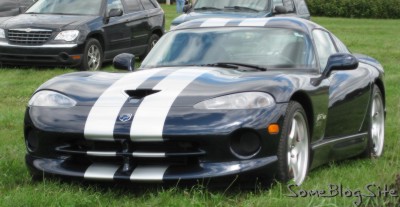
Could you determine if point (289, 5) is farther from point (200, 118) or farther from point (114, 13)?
point (200, 118)

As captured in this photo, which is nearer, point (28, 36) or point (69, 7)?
point (28, 36)

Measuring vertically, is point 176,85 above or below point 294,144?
above

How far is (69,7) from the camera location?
53.1 ft

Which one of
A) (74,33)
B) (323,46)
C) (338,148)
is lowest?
(74,33)

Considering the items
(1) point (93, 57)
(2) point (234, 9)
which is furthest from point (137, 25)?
(2) point (234, 9)

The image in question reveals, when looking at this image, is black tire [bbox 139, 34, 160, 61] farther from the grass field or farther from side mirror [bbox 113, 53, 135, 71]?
side mirror [bbox 113, 53, 135, 71]

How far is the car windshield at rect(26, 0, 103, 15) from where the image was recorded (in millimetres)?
16078

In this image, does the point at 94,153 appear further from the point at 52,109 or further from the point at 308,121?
the point at 308,121

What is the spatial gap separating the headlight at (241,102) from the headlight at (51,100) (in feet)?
3.02

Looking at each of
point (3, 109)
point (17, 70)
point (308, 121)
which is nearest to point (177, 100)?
point (308, 121)

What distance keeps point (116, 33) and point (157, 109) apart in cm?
1054

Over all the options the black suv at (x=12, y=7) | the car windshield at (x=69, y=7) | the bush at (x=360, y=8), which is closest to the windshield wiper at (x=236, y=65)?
the car windshield at (x=69, y=7)

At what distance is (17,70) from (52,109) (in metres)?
9.28

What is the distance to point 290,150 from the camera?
243 inches
